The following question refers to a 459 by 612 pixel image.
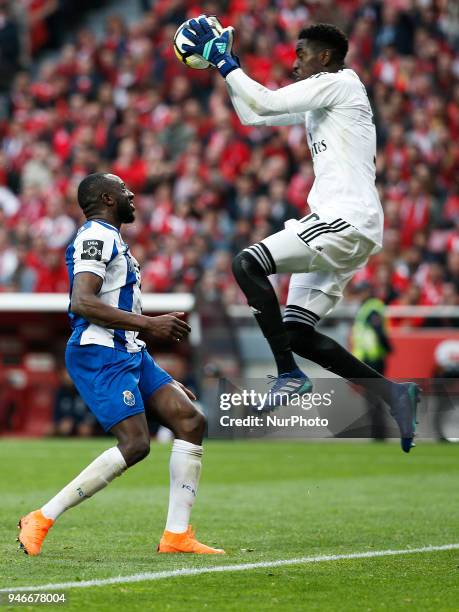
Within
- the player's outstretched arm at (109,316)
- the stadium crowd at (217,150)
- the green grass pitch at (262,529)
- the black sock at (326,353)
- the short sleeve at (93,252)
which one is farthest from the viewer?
the stadium crowd at (217,150)

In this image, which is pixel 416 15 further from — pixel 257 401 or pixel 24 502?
pixel 257 401

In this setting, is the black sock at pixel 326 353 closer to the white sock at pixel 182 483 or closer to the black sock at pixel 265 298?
the black sock at pixel 265 298

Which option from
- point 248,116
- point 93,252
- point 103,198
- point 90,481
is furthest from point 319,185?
point 90,481

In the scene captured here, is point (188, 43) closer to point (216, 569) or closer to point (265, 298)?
point (265, 298)

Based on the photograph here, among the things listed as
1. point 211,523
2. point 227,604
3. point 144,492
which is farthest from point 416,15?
point 227,604

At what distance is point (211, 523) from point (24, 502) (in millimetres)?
1815

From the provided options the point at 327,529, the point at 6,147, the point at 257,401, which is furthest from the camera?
the point at 6,147

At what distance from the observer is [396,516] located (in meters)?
9.42

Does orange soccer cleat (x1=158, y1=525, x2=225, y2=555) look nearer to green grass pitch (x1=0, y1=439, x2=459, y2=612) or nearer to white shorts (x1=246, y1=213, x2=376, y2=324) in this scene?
green grass pitch (x1=0, y1=439, x2=459, y2=612)

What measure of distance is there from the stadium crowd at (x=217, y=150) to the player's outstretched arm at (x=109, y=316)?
10.3m

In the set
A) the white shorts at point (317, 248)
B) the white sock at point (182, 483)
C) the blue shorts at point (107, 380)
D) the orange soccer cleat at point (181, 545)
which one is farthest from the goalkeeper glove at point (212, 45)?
the orange soccer cleat at point (181, 545)

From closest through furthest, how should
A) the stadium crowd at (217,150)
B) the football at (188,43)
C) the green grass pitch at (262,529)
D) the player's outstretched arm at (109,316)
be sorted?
the green grass pitch at (262,529) < the player's outstretched arm at (109,316) < the football at (188,43) < the stadium crowd at (217,150)

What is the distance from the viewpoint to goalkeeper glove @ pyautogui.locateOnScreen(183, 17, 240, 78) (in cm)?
728

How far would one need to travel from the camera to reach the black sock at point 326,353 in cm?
774
